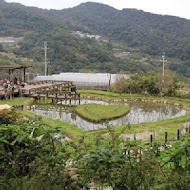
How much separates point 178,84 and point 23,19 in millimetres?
62659

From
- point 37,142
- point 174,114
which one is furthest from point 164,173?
point 174,114

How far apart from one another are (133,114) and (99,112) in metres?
2.37

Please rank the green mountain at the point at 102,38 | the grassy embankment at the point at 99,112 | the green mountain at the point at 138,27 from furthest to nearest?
the green mountain at the point at 138,27, the green mountain at the point at 102,38, the grassy embankment at the point at 99,112

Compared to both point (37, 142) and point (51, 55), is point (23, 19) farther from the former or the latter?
point (37, 142)

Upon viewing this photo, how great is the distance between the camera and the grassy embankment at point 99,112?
17719mm

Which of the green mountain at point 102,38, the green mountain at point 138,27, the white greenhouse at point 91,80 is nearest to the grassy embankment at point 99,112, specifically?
the white greenhouse at point 91,80

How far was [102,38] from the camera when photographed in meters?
84.1

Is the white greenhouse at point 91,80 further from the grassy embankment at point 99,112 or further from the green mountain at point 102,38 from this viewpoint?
the green mountain at point 102,38

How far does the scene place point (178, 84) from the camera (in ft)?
85.0

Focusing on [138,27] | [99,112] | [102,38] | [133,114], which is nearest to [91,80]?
[133,114]

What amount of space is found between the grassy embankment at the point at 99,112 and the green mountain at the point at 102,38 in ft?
96.3

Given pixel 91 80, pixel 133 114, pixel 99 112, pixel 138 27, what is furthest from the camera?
pixel 138 27

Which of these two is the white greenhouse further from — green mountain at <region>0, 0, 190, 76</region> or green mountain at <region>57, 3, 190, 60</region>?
green mountain at <region>57, 3, 190, 60</region>

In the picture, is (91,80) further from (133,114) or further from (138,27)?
(138,27)
